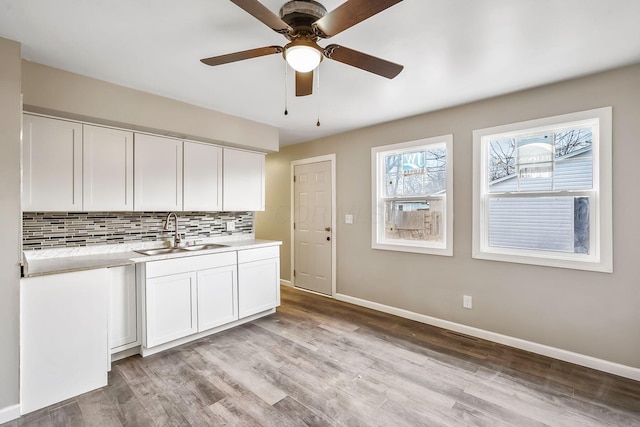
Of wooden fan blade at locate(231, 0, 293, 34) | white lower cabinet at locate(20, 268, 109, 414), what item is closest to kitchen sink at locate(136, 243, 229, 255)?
white lower cabinet at locate(20, 268, 109, 414)

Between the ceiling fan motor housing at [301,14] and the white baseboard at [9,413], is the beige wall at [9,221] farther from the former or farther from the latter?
the ceiling fan motor housing at [301,14]

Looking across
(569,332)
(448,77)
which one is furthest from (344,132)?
(569,332)

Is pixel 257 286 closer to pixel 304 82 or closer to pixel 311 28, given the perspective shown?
pixel 304 82

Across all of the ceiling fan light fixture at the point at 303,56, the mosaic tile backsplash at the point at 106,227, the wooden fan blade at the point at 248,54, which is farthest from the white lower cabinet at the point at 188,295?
the ceiling fan light fixture at the point at 303,56

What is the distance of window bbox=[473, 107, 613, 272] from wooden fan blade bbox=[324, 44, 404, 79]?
178 cm

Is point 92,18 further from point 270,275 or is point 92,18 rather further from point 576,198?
point 576,198

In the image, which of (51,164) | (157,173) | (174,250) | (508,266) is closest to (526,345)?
(508,266)

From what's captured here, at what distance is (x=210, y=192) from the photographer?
11.3ft

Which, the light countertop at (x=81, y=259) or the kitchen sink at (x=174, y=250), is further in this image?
the kitchen sink at (x=174, y=250)

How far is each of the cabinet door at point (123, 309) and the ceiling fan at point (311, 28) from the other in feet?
6.48

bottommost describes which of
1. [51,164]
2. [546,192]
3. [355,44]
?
[546,192]

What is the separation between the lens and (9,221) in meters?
1.88

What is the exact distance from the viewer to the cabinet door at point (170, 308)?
2.65m

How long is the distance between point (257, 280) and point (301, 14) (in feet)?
9.10
